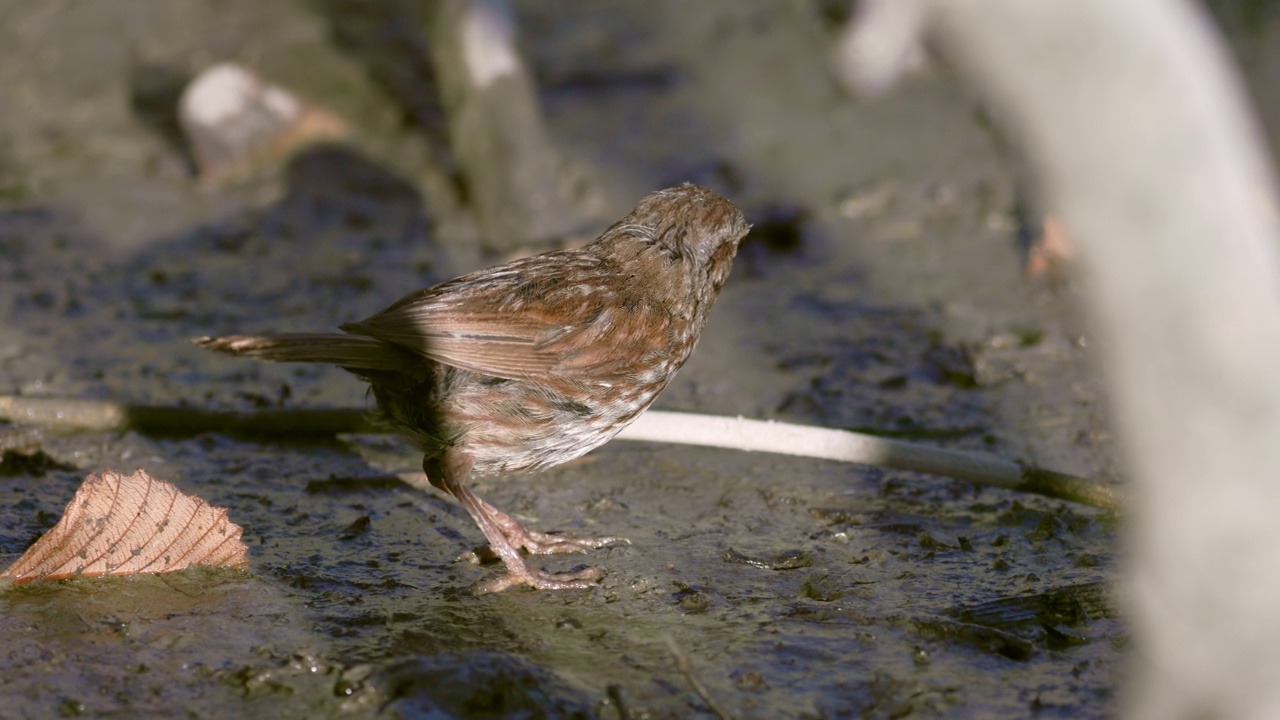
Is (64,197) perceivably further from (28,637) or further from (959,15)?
(959,15)

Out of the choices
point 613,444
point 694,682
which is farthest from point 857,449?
point 694,682

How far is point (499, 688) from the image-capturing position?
3264 mm

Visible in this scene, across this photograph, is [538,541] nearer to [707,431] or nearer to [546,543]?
[546,543]

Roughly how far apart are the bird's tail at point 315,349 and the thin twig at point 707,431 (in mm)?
426

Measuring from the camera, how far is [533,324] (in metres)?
4.05

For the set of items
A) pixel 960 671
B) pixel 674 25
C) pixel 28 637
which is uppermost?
pixel 674 25

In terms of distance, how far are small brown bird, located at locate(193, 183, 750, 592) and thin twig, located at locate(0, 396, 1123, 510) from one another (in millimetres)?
429

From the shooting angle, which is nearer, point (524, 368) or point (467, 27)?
point (524, 368)

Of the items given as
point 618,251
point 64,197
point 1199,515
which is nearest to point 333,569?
point 618,251

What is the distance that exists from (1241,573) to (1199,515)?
12 cm

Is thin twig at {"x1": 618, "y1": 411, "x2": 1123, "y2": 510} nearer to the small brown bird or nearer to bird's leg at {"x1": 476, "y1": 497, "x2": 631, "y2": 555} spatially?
the small brown bird

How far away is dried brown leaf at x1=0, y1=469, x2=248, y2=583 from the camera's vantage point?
3.69 meters

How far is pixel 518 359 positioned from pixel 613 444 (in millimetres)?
1275

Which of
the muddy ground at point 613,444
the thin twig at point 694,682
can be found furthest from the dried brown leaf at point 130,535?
the thin twig at point 694,682
